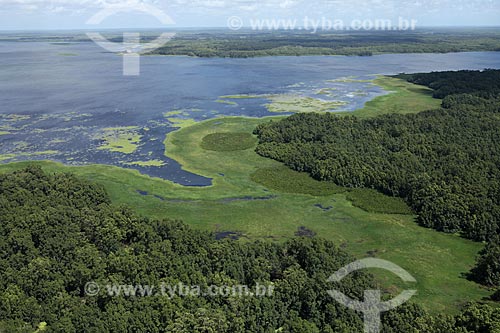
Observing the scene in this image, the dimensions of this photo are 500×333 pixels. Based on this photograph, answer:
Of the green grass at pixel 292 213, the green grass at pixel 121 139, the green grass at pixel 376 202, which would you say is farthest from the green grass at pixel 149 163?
the green grass at pixel 376 202

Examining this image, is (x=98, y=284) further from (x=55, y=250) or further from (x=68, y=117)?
(x=68, y=117)

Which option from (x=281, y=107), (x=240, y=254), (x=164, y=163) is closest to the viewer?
(x=240, y=254)

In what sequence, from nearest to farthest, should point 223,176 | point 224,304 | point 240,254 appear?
point 224,304 → point 240,254 → point 223,176

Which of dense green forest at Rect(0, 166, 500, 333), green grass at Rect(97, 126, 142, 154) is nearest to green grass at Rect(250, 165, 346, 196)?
dense green forest at Rect(0, 166, 500, 333)

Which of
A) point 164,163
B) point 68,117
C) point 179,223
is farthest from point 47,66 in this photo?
point 179,223

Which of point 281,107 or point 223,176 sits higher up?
point 281,107

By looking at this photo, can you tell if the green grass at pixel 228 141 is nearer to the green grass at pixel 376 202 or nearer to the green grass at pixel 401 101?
the green grass at pixel 376 202

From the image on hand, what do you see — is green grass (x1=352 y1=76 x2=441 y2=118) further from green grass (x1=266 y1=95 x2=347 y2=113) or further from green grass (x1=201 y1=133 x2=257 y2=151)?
green grass (x1=201 y1=133 x2=257 y2=151)
